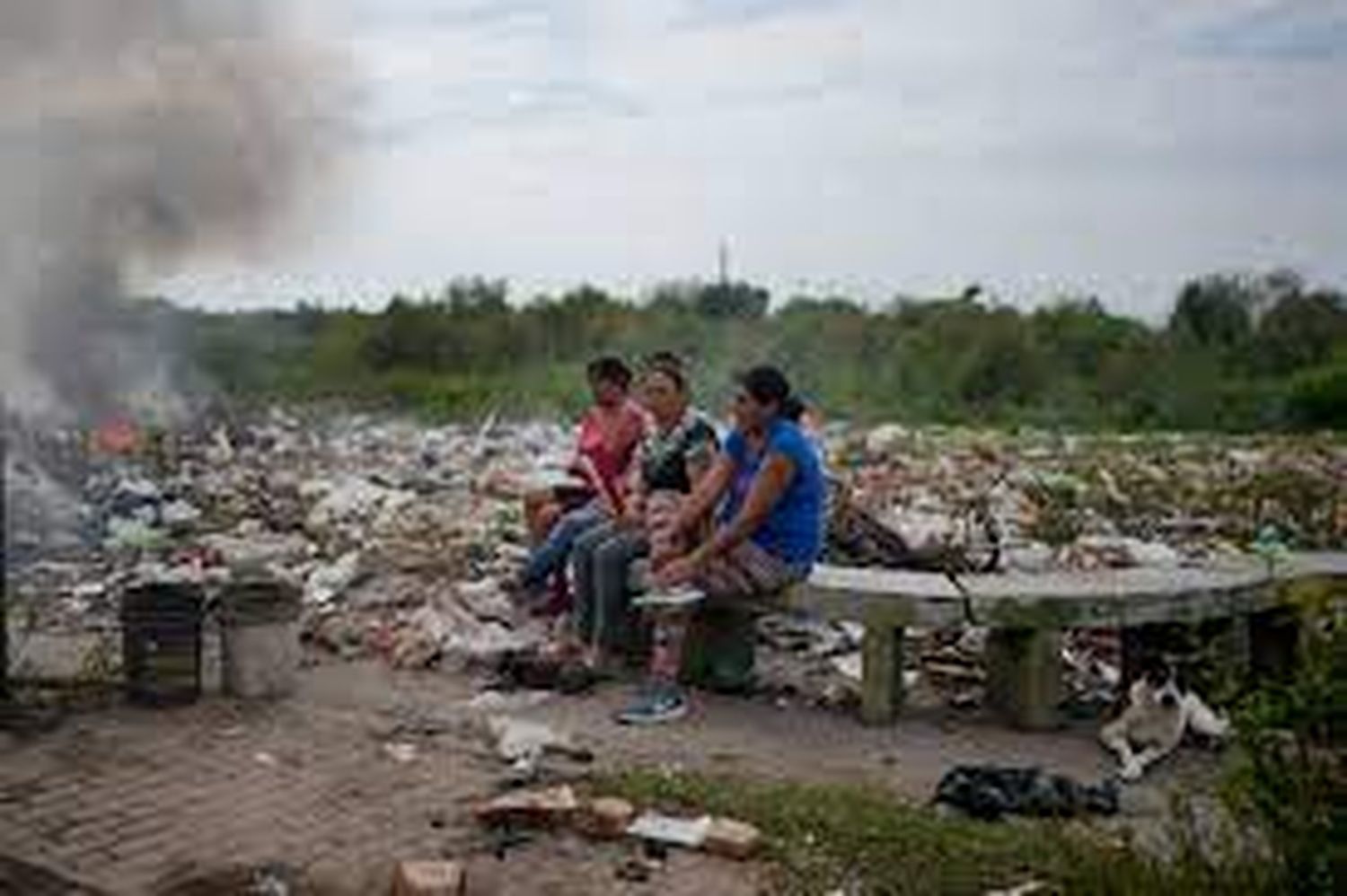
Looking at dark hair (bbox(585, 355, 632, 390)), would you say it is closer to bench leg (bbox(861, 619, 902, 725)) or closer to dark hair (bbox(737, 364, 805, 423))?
dark hair (bbox(737, 364, 805, 423))

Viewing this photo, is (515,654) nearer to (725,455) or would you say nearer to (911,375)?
(725,455)

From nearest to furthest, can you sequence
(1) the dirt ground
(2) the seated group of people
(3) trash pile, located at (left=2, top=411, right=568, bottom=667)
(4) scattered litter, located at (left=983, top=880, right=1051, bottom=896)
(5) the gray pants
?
(4) scattered litter, located at (left=983, top=880, right=1051, bottom=896) → (1) the dirt ground → (2) the seated group of people → (5) the gray pants → (3) trash pile, located at (left=2, top=411, right=568, bottom=667)

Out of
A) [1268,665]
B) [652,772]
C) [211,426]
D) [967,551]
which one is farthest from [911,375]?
[652,772]

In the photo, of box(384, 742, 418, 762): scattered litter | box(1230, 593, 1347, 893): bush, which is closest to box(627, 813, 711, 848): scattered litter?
box(384, 742, 418, 762): scattered litter

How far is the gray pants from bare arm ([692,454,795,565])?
0.65 m

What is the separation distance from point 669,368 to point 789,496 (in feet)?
3.06

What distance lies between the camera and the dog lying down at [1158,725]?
6797mm

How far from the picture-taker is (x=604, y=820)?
5.46m

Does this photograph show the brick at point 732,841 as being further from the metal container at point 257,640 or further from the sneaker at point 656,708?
the metal container at point 257,640

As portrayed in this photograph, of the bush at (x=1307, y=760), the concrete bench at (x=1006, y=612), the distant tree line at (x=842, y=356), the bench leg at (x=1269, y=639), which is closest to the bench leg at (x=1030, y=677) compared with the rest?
the concrete bench at (x=1006, y=612)

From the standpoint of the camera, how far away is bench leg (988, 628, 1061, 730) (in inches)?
283

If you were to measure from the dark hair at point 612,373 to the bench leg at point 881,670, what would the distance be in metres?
2.07

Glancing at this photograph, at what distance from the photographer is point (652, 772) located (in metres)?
6.13

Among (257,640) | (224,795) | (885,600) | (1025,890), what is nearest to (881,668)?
(885,600)
